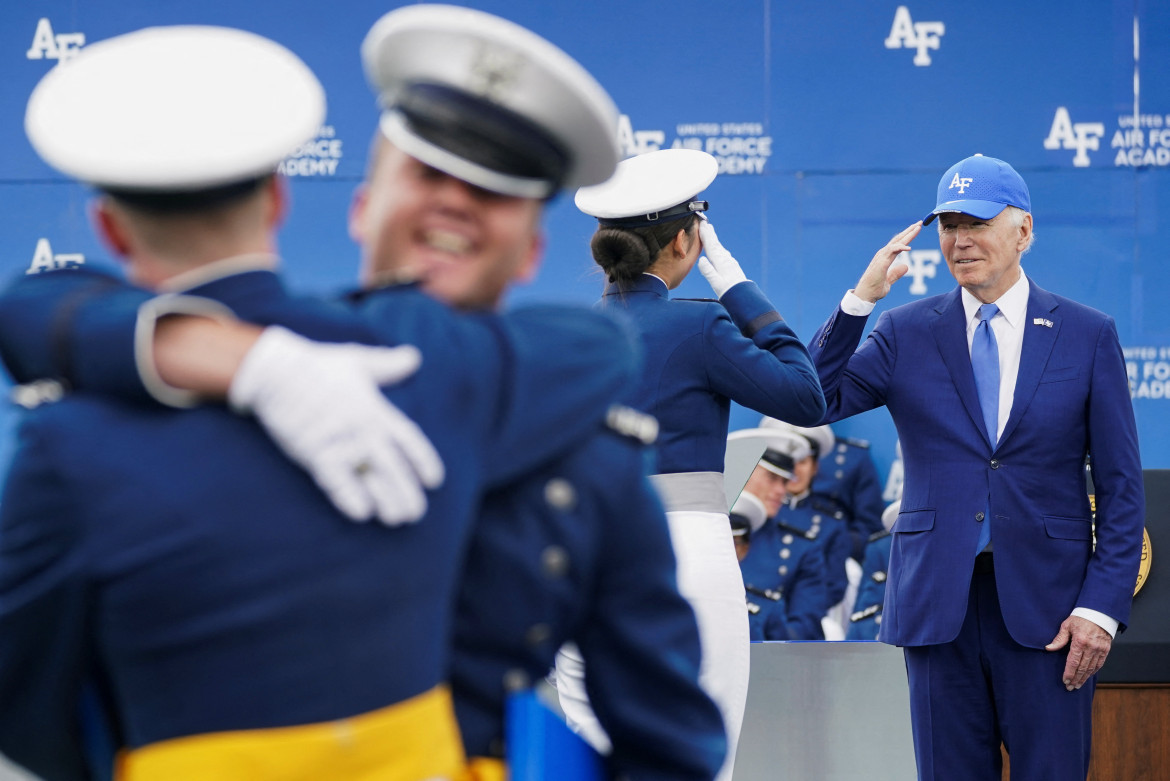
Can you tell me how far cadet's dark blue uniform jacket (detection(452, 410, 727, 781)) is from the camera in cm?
86

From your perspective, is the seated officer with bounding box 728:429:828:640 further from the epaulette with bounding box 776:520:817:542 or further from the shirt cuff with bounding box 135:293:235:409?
the shirt cuff with bounding box 135:293:235:409

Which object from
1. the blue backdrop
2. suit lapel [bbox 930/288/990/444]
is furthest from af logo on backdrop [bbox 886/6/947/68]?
suit lapel [bbox 930/288/990/444]

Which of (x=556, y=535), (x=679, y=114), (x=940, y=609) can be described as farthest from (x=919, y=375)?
(x=679, y=114)

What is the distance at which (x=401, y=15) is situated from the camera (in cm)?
91

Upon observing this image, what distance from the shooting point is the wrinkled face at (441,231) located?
88cm

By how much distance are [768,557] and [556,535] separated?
4.02 meters

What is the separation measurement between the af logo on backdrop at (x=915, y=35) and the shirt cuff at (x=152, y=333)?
4.65 metres

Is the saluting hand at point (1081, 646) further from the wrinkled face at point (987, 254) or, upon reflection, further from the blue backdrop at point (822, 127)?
the blue backdrop at point (822, 127)

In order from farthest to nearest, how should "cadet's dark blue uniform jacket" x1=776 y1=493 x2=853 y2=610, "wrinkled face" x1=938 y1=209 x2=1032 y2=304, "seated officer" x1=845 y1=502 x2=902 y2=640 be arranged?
"cadet's dark blue uniform jacket" x1=776 y1=493 x2=853 y2=610
"seated officer" x1=845 y1=502 x2=902 y2=640
"wrinkled face" x1=938 y1=209 x2=1032 y2=304

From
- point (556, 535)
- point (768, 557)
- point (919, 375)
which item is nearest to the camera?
point (556, 535)

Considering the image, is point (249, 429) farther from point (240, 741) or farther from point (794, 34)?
point (794, 34)

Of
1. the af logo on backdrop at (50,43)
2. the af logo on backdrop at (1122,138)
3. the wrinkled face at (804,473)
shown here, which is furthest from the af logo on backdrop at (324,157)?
the af logo on backdrop at (1122,138)

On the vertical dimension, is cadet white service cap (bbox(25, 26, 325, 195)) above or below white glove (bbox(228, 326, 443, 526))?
above

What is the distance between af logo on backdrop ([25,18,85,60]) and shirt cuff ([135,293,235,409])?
15.8 ft
